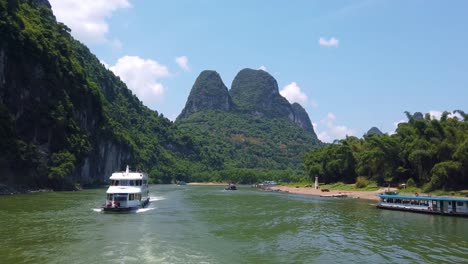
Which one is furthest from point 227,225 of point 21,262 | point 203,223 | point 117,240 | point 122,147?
point 122,147

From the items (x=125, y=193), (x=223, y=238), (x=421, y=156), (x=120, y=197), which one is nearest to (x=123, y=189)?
(x=125, y=193)

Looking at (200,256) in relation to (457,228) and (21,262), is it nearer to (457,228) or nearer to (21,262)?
(21,262)

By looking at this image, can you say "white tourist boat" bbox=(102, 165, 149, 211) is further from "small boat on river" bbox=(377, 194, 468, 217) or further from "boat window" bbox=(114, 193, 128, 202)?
"small boat on river" bbox=(377, 194, 468, 217)

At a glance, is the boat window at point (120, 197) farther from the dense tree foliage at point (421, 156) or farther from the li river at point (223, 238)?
the dense tree foliage at point (421, 156)

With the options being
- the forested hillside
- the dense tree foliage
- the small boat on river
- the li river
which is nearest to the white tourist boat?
the li river

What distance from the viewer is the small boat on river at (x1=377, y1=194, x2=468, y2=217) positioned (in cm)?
5041

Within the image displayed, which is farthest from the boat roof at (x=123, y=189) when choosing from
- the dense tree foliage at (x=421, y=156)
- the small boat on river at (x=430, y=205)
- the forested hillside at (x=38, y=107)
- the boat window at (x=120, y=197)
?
the dense tree foliage at (x=421, y=156)

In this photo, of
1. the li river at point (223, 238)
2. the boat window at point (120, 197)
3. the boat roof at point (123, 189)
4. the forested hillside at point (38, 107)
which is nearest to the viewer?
the li river at point (223, 238)

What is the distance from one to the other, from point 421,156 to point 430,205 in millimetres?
27341

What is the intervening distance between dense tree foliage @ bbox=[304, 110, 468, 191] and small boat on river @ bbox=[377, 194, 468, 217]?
16236 mm

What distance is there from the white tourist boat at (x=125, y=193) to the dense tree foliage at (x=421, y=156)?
52525mm

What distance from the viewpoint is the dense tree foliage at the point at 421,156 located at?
69875mm

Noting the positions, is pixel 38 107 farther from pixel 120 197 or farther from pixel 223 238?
pixel 223 238

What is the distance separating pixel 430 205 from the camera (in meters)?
53.0
